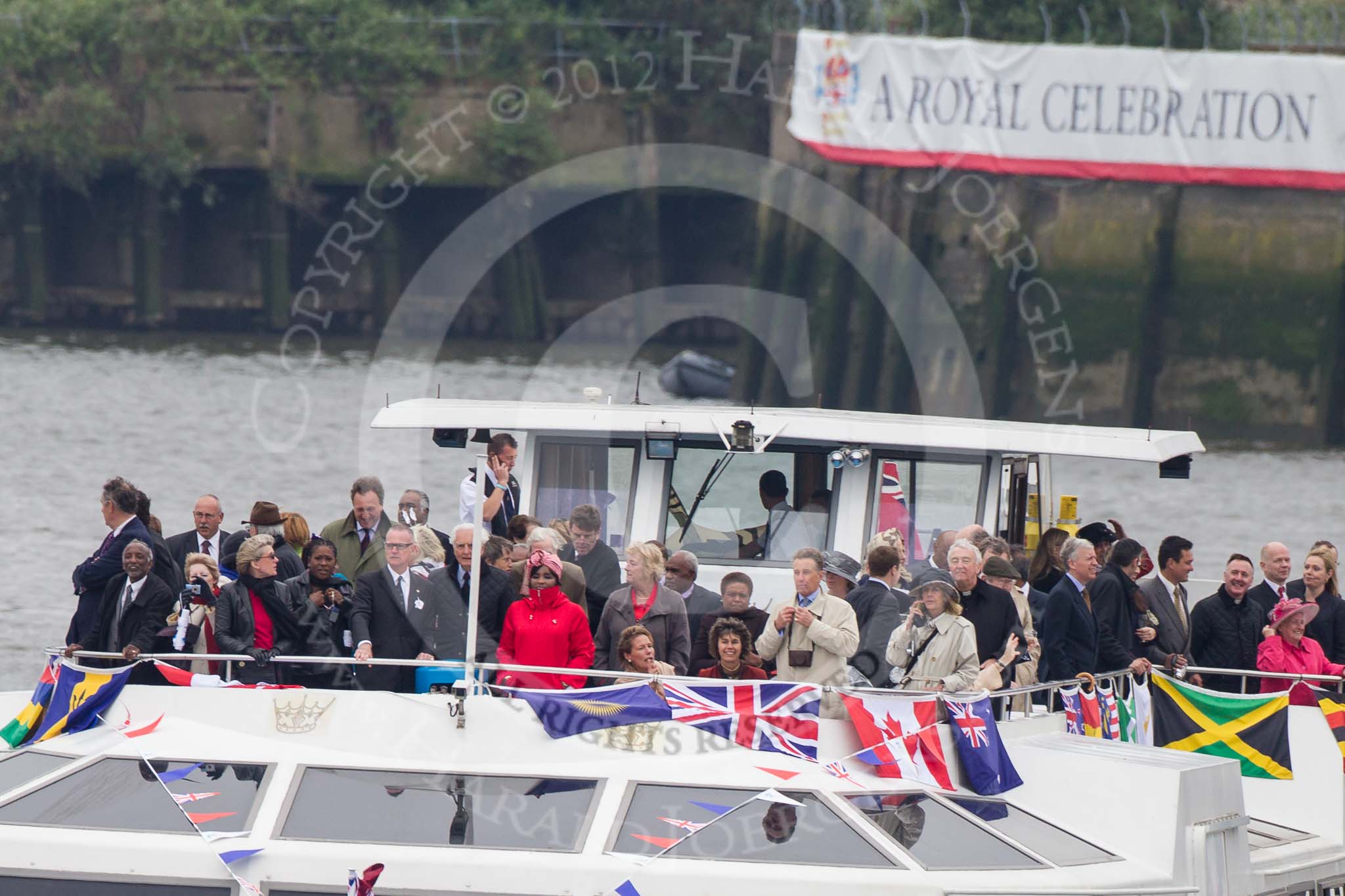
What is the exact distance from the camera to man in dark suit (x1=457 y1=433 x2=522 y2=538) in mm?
13859

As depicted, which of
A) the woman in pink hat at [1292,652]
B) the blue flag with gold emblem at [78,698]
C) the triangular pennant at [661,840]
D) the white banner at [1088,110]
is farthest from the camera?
the white banner at [1088,110]

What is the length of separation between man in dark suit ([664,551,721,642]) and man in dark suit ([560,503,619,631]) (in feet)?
3.23

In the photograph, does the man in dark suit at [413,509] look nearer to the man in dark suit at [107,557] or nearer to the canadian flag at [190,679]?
the man in dark suit at [107,557]

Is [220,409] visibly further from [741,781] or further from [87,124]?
[741,781]

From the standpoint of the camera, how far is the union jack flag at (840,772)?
10.1 metres

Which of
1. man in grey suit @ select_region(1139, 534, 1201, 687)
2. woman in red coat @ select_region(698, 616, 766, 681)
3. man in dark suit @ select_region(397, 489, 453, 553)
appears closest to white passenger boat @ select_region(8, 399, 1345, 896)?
woman in red coat @ select_region(698, 616, 766, 681)

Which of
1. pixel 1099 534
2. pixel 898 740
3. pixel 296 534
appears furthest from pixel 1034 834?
pixel 296 534

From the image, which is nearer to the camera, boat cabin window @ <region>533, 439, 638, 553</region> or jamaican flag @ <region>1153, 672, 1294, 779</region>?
jamaican flag @ <region>1153, 672, 1294, 779</region>

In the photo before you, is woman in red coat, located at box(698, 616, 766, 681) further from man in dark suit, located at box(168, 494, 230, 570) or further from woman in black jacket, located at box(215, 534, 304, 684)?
man in dark suit, located at box(168, 494, 230, 570)

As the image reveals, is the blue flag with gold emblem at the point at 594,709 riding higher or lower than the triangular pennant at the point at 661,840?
higher

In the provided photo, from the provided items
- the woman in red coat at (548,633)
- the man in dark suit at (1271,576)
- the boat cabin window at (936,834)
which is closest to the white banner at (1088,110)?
the man in dark suit at (1271,576)

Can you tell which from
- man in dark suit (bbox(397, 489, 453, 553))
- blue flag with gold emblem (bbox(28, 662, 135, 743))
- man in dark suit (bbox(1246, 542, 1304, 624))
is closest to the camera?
blue flag with gold emblem (bbox(28, 662, 135, 743))

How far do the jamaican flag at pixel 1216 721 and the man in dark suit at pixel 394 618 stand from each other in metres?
4.71

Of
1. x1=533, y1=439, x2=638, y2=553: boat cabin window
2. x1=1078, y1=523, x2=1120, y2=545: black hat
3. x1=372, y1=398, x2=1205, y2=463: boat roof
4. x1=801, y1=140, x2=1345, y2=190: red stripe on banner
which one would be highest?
x1=801, y1=140, x2=1345, y2=190: red stripe on banner
